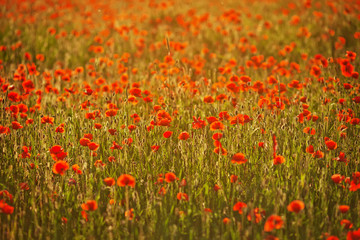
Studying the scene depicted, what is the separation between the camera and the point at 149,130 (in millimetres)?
2674

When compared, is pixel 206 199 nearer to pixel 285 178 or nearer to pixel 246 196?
pixel 246 196

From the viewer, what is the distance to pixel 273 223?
1.51m

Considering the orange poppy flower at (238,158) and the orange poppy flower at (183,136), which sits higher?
the orange poppy flower at (183,136)

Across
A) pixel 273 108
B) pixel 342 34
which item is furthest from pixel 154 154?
pixel 342 34

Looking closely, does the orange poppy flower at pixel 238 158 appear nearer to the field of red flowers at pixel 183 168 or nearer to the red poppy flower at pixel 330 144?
the field of red flowers at pixel 183 168

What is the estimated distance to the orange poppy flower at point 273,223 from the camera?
60.2 inches

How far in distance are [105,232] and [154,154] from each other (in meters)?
0.72

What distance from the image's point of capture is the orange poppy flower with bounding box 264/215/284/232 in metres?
1.53

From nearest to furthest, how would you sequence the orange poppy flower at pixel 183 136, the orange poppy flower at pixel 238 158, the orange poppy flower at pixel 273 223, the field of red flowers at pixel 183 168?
the orange poppy flower at pixel 273 223, the field of red flowers at pixel 183 168, the orange poppy flower at pixel 238 158, the orange poppy flower at pixel 183 136

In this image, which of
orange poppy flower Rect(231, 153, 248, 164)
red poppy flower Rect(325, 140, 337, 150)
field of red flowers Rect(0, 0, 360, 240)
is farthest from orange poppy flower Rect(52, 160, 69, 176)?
red poppy flower Rect(325, 140, 337, 150)

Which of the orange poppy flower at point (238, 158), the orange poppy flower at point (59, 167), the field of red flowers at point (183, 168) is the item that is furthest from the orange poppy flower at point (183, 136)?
the orange poppy flower at point (59, 167)

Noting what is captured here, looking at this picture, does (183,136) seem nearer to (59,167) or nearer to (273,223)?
(59,167)

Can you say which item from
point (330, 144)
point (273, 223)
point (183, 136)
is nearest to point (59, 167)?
point (183, 136)

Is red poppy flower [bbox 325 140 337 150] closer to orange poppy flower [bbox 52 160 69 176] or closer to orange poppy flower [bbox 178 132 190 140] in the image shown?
orange poppy flower [bbox 178 132 190 140]
